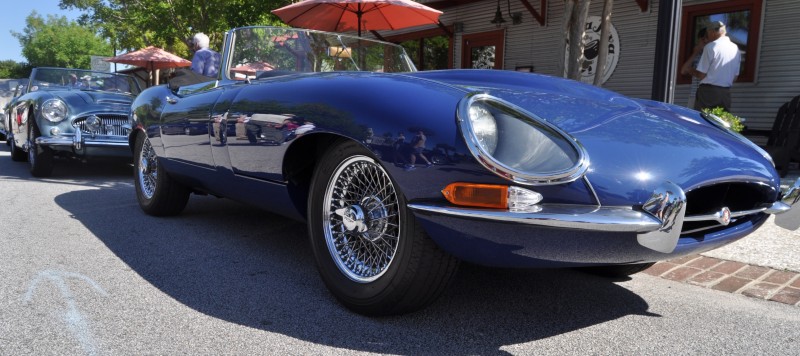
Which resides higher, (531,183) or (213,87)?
(213,87)

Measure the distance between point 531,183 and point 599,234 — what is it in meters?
0.27

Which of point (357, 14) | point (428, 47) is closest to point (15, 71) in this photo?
point (428, 47)

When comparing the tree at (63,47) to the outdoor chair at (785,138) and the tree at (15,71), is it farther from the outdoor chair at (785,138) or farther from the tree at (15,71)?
the outdoor chair at (785,138)

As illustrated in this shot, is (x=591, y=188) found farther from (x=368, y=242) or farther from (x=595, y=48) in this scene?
(x=595, y=48)

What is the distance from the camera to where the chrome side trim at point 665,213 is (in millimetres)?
1865

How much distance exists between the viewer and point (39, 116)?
6.79 meters

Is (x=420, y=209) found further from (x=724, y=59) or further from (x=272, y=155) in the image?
(x=724, y=59)

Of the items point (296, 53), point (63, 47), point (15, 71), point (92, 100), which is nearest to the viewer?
point (296, 53)

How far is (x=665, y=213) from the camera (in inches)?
73.5

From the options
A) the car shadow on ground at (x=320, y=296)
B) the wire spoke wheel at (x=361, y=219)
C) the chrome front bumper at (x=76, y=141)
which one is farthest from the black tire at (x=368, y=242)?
the chrome front bumper at (x=76, y=141)

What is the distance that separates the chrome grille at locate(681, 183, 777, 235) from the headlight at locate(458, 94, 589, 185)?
48 centimetres

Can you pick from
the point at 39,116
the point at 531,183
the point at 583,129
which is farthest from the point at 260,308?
the point at 39,116

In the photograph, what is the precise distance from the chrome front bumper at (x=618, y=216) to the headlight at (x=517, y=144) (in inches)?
4.0

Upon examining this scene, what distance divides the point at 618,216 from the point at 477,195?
427 millimetres
